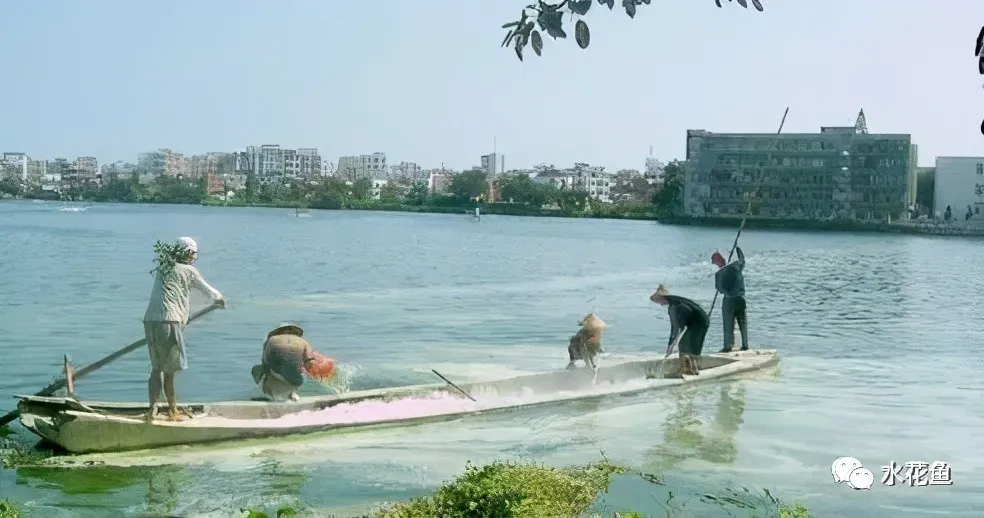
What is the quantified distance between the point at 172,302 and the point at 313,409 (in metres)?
1.99

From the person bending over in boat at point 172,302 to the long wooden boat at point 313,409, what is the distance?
2.05 feet

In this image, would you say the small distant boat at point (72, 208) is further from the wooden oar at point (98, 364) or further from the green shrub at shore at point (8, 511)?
the green shrub at shore at point (8, 511)

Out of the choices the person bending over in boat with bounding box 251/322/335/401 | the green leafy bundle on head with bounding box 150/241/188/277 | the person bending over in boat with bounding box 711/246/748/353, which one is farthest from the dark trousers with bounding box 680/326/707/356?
the green leafy bundle on head with bounding box 150/241/188/277

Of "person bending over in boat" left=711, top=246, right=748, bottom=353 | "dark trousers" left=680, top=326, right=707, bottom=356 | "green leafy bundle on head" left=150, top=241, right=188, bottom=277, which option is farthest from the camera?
"person bending over in boat" left=711, top=246, right=748, bottom=353

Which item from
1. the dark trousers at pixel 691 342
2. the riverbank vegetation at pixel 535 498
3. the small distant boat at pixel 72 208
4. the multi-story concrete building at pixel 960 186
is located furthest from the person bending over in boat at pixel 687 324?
the small distant boat at pixel 72 208

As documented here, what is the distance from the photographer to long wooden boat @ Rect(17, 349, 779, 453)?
9086 millimetres

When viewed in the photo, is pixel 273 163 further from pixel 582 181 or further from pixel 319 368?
pixel 319 368

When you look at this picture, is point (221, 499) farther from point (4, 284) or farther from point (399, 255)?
point (399, 255)

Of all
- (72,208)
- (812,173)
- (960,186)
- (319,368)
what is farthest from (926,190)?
(319,368)

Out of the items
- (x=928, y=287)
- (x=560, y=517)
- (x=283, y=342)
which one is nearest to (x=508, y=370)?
(x=283, y=342)

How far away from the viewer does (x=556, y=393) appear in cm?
1209

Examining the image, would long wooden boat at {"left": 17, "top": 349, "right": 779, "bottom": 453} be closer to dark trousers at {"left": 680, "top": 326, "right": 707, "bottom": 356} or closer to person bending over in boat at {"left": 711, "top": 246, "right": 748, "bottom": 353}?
dark trousers at {"left": 680, "top": 326, "right": 707, "bottom": 356}

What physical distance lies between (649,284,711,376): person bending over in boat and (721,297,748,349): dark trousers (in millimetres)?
1804

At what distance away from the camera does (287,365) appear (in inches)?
426
